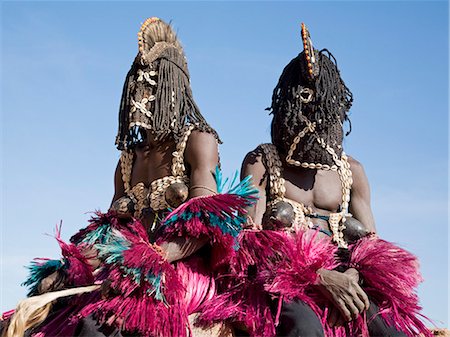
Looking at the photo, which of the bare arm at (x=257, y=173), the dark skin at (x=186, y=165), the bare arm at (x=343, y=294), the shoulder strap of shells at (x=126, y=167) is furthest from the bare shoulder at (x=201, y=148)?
the bare arm at (x=343, y=294)

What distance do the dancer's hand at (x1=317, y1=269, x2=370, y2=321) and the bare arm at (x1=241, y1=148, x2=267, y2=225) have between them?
43.0 inches

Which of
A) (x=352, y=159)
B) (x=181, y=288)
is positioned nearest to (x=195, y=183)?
(x=181, y=288)

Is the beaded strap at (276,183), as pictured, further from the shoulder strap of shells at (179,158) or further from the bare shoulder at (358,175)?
the shoulder strap of shells at (179,158)

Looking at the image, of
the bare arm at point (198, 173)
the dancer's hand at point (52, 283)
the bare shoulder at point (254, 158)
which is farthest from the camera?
the bare shoulder at point (254, 158)

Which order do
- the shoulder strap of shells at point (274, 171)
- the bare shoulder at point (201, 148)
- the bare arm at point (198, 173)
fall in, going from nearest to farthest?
1. the bare arm at point (198, 173)
2. the bare shoulder at point (201, 148)
3. the shoulder strap of shells at point (274, 171)

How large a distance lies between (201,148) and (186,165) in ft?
0.56

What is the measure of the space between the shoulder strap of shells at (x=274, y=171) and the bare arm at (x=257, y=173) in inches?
1.8

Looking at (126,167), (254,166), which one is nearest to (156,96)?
(126,167)

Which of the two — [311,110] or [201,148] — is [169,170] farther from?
[311,110]

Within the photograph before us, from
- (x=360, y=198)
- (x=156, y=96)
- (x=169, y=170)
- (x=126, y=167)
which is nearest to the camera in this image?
(x=169, y=170)

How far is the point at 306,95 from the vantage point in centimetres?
593

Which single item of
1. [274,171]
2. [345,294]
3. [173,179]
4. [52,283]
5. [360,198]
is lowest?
[345,294]

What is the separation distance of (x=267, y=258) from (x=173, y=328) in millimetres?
752

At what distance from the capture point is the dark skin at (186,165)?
454 cm
